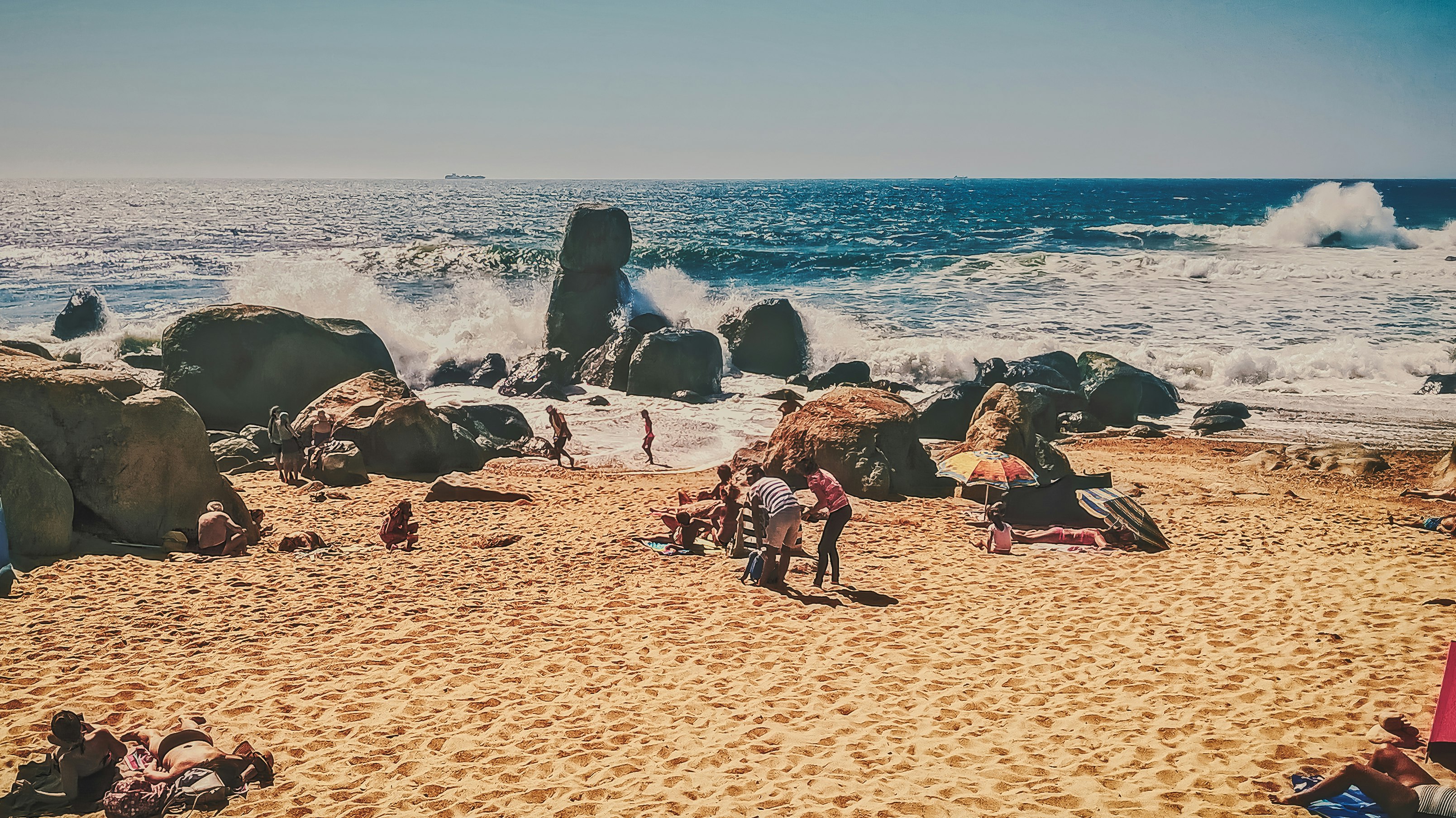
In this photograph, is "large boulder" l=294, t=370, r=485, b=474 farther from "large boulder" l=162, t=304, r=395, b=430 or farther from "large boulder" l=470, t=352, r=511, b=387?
"large boulder" l=470, t=352, r=511, b=387

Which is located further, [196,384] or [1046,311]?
[1046,311]

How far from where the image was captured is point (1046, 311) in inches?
1326

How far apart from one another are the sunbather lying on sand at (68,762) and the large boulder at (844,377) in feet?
59.9

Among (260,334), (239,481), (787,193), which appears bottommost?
(239,481)

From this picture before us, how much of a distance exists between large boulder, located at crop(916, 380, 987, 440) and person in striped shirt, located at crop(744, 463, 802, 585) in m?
9.15

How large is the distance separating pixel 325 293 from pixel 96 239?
130 ft

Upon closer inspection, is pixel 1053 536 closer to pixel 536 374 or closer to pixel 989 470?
pixel 989 470

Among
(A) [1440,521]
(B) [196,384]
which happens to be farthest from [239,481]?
(A) [1440,521]

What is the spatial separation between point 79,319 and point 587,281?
16725 millimetres

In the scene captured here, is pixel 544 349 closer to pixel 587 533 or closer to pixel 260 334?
pixel 260 334

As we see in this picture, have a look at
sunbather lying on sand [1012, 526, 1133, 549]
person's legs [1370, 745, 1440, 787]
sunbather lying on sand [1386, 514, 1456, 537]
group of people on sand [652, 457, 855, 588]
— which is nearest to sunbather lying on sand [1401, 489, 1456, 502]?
sunbather lying on sand [1386, 514, 1456, 537]

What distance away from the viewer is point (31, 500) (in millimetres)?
8477

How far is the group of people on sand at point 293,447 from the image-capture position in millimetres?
12852

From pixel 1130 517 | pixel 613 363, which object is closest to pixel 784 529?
pixel 1130 517
